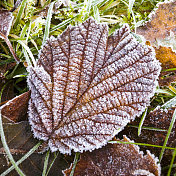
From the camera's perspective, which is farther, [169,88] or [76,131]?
[169,88]

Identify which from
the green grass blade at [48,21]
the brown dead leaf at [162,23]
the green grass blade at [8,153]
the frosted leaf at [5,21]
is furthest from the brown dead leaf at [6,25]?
the brown dead leaf at [162,23]

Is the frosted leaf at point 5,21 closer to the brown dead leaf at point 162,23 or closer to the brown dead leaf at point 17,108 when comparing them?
the brown dead leaf at point 17,108

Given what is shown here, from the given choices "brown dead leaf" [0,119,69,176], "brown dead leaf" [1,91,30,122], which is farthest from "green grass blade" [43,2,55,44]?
"brown dead leaf" [0,119,69,176]

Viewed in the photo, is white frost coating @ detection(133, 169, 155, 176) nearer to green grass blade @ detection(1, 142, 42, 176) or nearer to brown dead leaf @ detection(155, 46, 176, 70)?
green grass blade @ detection(1, 142, 42, 176)

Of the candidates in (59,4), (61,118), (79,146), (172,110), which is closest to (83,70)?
(61,118)

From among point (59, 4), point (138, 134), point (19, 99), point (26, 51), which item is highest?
point (59, 4)

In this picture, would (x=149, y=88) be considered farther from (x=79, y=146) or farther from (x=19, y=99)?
(x=19, y=99)
